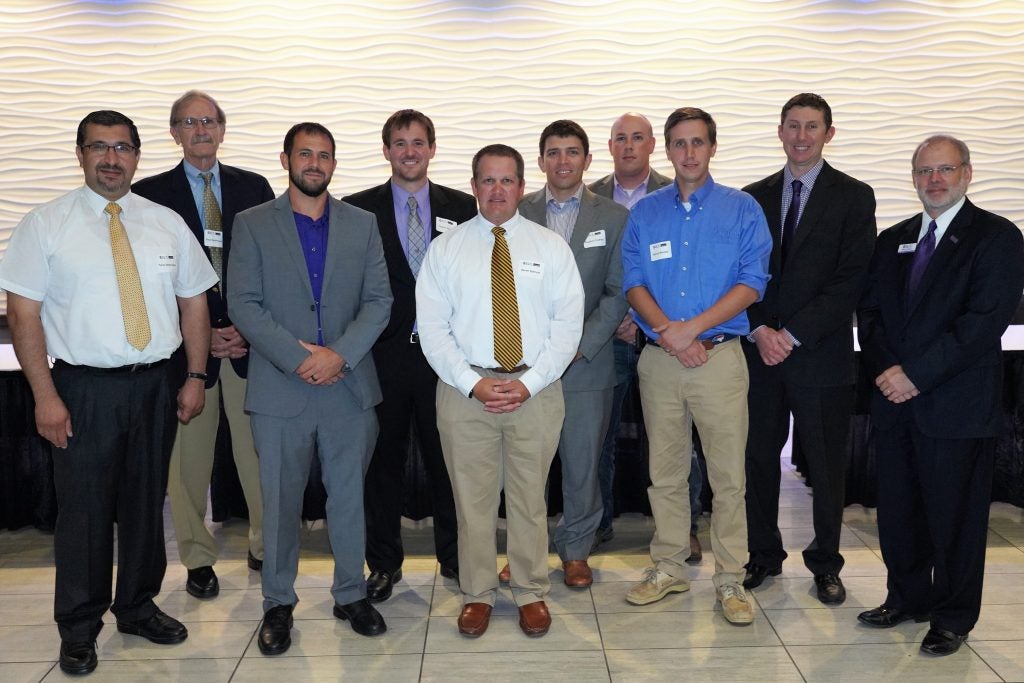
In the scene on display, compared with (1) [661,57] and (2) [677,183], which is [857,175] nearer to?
(1) [661,57]

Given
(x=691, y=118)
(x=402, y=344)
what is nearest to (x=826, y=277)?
(x=691, y=118)

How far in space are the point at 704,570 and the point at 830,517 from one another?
2.00ft

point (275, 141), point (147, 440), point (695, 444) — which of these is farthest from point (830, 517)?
point (275, 141)

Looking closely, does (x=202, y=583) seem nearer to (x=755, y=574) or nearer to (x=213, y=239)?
(x=213, y=239)

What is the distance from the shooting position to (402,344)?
3.69 m

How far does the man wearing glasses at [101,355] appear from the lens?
9.82ft

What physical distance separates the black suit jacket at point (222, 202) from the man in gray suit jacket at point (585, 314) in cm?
121

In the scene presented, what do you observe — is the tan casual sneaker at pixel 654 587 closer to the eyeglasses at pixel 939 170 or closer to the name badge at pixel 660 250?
the name badge at pixel 660 250

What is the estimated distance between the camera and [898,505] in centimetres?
335

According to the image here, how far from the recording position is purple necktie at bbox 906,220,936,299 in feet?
10.5

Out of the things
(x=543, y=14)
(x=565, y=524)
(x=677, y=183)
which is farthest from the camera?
(x=543, y=14)

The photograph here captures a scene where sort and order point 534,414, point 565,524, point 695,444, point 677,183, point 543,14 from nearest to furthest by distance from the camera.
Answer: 1. point 534,414
2. point 677,183
3. point 565,524
4. point 695,444
5. point 543,14

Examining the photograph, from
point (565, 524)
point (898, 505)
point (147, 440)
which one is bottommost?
point (565, 524)

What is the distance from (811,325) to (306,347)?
1912 mm
